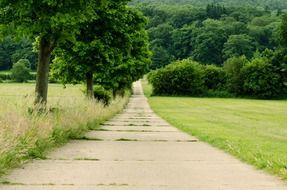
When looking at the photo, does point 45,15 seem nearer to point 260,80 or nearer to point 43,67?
point 43,67

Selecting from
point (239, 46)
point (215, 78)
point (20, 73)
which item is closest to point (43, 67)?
point (20, 73)

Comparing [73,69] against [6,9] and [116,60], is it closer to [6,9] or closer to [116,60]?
[116,60]

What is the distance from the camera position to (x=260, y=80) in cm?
10856

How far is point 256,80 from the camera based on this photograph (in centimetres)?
10944

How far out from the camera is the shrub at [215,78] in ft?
387

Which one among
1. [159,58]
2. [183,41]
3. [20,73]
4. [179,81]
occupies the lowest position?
[20,73]

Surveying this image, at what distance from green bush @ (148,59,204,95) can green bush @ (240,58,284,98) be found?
10.0m

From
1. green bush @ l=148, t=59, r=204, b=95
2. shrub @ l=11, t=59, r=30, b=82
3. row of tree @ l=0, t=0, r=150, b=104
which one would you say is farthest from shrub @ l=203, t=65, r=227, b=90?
row of tree @ l=0, t=0, r=150, b=104

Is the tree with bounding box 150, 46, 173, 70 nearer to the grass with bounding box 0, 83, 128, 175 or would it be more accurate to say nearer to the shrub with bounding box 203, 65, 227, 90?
the shrub with bounding box 203, 65, 227, 90

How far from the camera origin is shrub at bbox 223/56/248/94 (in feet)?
367

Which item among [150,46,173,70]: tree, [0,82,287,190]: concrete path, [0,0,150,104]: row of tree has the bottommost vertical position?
[0,82,287,190]: concrete path

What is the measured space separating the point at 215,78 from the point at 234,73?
19.0 ft

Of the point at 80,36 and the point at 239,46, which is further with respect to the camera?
the point at 239,46

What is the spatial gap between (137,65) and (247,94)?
59618 mm
